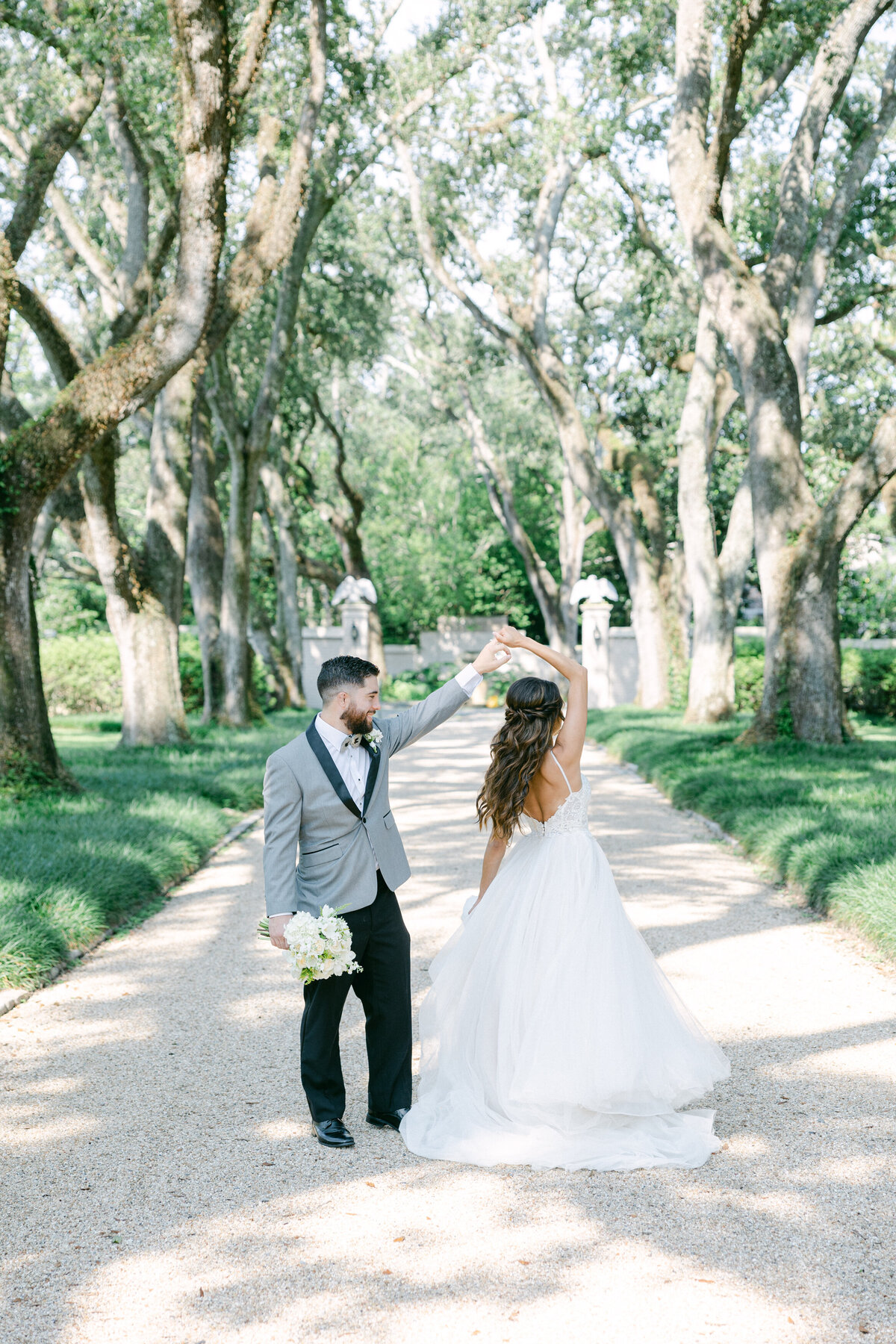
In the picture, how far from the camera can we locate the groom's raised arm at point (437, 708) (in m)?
4.60

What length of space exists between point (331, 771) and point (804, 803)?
282 inches

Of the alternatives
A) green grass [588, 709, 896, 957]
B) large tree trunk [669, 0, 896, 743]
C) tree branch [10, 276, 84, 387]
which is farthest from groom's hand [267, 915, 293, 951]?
large tree trunk [669, 0, 896, 743]

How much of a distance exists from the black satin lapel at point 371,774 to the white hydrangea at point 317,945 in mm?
458

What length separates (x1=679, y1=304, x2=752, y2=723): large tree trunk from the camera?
65.1ft

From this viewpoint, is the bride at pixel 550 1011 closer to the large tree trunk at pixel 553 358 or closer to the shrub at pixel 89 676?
the large tree trunk at pixel 553 358

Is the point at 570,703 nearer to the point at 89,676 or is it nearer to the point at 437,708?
the point at 437,708

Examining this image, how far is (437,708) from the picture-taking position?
4.66 meters

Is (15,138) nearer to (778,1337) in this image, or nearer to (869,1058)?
(869,1058)

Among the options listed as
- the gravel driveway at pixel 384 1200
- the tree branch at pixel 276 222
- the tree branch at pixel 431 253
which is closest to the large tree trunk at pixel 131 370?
the tree branch at pixel 276 222

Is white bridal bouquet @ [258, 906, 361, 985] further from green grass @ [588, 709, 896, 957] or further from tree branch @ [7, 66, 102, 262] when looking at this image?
tree branch @ [7, 66, 102, 262]

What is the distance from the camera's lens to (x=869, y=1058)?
16.9ft

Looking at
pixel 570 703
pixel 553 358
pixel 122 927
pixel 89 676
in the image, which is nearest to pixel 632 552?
pixel 553 358

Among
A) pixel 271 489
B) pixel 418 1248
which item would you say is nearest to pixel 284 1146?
pixel 418 1248

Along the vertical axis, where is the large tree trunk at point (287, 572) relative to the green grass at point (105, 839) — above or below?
above
